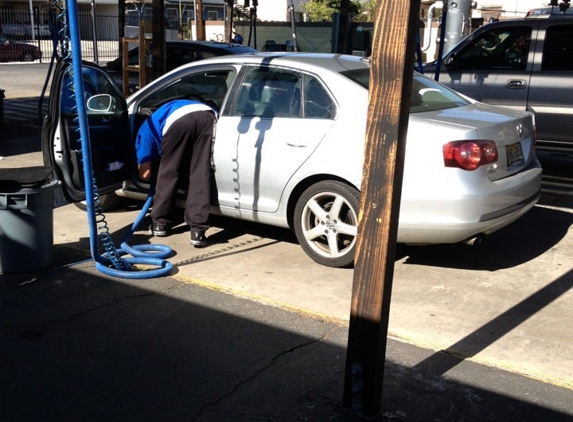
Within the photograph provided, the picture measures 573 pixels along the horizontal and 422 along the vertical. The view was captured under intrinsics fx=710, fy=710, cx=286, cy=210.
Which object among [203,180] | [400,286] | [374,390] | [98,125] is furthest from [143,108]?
[374,390]

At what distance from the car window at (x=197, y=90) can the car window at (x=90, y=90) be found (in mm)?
481

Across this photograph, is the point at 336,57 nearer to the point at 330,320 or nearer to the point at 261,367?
the point at 330,320

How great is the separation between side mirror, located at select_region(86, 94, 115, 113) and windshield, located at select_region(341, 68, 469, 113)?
2165 mm

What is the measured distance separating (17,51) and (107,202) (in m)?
31.2

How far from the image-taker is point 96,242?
5.58m

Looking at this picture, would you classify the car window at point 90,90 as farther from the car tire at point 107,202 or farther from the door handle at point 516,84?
the door handle at point 516,84

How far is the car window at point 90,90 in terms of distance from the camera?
596cm

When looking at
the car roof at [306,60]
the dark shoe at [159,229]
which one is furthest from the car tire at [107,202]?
the car roof at [306,60]

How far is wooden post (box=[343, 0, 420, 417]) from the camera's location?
3238mm

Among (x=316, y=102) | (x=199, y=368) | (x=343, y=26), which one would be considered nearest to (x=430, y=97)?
(x=316, y=102)

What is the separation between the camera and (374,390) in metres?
3.57

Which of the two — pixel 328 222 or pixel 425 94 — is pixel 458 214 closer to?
pixel 328 222

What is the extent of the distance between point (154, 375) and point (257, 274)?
1.86m

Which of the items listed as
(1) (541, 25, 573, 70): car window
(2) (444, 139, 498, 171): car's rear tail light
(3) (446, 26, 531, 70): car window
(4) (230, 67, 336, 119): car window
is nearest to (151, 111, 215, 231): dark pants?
(4) (230, 67, 336, 119): car window
